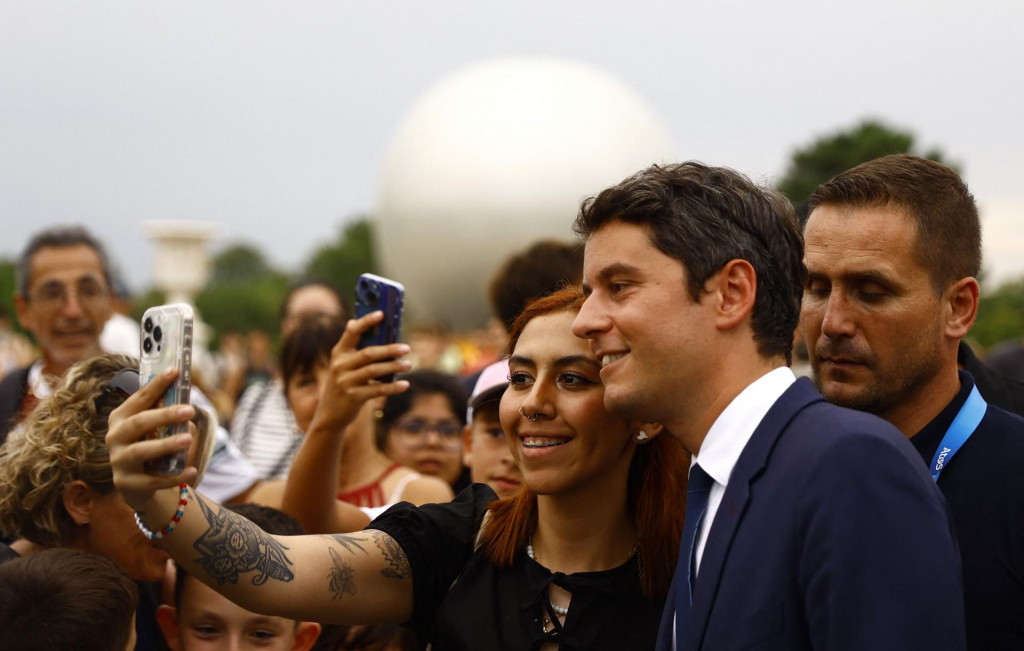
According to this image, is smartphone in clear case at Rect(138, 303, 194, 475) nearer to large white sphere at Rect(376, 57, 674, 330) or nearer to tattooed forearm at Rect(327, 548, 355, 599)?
tattooed forearm at Rect(327, 548, 355, 599)

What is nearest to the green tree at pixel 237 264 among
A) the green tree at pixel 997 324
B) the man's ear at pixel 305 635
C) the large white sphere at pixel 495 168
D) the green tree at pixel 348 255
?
the green tree at pixel 348 255

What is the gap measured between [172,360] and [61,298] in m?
3.39

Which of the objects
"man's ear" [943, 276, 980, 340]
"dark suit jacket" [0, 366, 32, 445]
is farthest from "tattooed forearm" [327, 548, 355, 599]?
"dark suit jacket" [0, 366, 32, 445]

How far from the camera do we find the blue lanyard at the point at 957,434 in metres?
2.69

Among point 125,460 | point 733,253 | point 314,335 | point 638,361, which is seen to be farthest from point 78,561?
point 314,335

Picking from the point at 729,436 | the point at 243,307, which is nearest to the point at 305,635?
the point at 729,436

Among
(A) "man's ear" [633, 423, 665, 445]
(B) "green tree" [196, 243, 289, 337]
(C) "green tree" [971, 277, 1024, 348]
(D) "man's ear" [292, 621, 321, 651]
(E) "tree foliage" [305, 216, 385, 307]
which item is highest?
(A) "man's ear" [633, 423, 665, 445]

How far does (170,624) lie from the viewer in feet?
10.7

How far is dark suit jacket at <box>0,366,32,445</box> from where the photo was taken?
15.4ft

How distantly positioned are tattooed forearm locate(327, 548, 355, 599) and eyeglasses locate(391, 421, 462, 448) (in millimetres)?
2911

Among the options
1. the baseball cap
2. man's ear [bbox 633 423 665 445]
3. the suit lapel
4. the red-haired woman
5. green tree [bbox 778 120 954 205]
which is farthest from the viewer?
green tree [bbox 778 120 954 205]

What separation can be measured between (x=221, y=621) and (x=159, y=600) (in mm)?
368

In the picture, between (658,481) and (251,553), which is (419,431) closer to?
(658,481)

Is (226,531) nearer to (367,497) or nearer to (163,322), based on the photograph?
(163,322)
